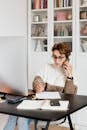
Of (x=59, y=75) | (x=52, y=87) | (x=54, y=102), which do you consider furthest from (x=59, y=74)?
(x=54, y=102)

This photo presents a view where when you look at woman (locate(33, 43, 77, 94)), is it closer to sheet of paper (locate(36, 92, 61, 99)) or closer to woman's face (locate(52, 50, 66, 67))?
woman's face (locate(52, 50, 66, 67))

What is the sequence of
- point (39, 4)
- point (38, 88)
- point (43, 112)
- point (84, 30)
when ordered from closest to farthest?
point (43, 112) < point (38, 88) < point (84, 30) < point (39, 4)

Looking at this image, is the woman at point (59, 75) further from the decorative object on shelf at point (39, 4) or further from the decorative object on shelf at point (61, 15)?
the decorative object on shelf at point (39, 4)

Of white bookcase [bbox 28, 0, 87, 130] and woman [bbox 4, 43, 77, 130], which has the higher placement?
white bookcase [bbox 28, 0, 87, 130]

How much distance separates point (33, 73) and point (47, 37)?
22.9 inches

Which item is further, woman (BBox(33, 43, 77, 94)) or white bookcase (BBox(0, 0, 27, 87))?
woman (BBox(33, 43, 77, 94))

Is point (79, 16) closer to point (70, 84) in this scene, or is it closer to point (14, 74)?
point (70, 84)

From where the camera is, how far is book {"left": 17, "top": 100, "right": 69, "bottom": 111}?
1768mm

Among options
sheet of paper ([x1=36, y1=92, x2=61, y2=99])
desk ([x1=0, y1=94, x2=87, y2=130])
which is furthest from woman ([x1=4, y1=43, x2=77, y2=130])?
desk ([x1=0, y1=94, x2=87, y2=130])

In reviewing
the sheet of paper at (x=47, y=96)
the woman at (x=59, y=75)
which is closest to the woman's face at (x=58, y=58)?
the woman at (x=59, y=75)

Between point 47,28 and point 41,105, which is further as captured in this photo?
point 47,28

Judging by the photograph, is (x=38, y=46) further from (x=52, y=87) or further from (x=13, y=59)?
(x=13, y=59)

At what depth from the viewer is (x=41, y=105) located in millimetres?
1850

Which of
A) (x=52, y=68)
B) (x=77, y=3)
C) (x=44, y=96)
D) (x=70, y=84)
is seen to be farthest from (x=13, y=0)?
(x=44, y=96)
